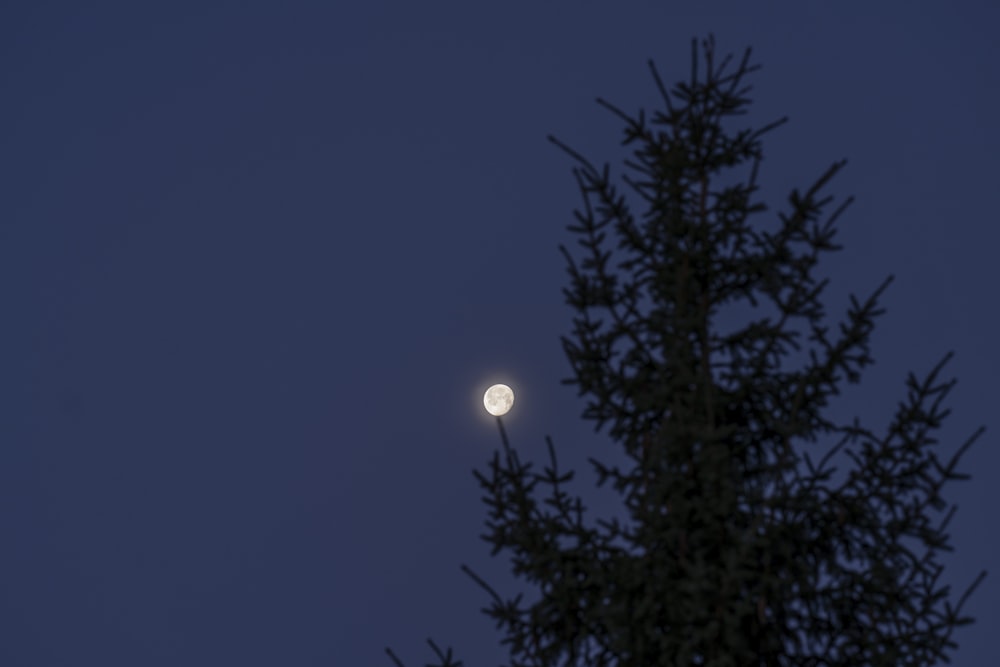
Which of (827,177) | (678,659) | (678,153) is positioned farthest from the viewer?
(678,153)

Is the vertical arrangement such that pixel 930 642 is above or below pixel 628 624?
below

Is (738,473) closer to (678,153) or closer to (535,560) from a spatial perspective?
(535,560)

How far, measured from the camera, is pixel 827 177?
7.77 meters

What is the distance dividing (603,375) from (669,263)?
110cm

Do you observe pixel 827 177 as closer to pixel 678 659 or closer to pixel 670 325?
pixel 670 325

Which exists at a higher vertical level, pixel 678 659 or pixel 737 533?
pixel 737 533

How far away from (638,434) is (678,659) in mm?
2053

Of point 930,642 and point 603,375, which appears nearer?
point 930,642

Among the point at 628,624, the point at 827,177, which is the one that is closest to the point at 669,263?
the point at 827,177

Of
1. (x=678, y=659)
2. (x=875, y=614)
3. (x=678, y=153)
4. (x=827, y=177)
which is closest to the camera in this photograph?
(x=678, y=659)

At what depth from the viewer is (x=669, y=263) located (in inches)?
324

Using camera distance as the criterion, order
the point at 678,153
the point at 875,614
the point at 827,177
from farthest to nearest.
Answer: the point at 678,153, the point at 827,177, the point at 875,614

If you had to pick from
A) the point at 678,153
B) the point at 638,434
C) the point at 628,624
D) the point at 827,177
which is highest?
the point at 678,153

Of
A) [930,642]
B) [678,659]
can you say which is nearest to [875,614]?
[930,642]
